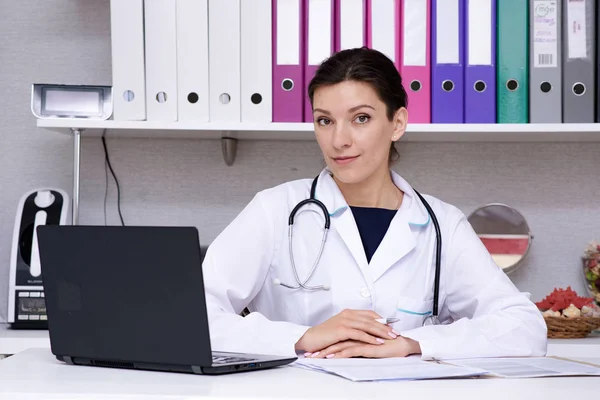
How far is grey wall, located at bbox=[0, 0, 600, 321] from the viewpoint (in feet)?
7.27

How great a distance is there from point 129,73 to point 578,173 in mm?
1233

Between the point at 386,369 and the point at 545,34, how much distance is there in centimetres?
119

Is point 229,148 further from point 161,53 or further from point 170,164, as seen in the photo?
point 161,53

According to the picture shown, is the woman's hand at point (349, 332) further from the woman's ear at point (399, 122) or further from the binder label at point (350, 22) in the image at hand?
the binder label at point (350, 22)

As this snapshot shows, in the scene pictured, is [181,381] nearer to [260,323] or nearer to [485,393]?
[485,393]

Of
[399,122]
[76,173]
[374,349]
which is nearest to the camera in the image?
[374,349]

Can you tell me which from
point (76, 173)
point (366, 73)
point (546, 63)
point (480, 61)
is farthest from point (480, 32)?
point (76, 173)

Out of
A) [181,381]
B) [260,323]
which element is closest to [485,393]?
[181,381]

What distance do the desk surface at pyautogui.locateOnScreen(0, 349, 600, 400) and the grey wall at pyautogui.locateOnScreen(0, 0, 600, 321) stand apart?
121cm

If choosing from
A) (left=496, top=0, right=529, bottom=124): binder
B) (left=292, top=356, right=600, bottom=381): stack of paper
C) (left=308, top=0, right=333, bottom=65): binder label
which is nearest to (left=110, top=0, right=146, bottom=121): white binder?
(left=308, top=0, right=333, bottom=65): binder label

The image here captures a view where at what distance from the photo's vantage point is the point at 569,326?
190 centimetres

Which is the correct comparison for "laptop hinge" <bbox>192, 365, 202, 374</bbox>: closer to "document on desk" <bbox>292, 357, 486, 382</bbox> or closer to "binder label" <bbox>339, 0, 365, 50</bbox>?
"document on desk" <bbox>292, 357, 486, 382</bbox>

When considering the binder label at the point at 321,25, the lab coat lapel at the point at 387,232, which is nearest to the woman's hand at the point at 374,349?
the lab coat lapel at the point at 387,232

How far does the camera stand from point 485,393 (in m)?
0.87
